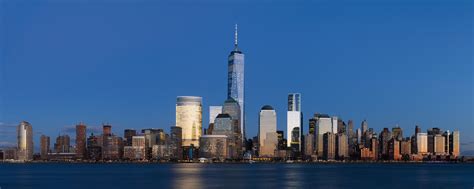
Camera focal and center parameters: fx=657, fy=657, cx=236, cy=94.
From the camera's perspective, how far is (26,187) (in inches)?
4348

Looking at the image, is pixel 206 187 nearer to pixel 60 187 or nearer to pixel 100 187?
pixel 100 187

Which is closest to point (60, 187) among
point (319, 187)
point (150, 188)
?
point (150, 188)

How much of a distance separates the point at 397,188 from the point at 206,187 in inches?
1226

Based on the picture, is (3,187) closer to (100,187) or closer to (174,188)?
(100,187)

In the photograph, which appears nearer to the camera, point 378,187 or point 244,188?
point 244,188

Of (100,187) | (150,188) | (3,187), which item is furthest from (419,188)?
(3,187)

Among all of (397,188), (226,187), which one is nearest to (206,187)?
(226,187)

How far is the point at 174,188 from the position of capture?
104m

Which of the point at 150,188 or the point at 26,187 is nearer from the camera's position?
the point at 150,188

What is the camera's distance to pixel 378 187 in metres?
109

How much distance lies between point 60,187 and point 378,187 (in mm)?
52670

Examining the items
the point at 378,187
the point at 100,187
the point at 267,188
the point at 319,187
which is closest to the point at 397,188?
the point at 378,187

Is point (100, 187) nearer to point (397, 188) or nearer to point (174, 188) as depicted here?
point (174, 188)

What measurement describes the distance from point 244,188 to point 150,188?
14.8 metres
